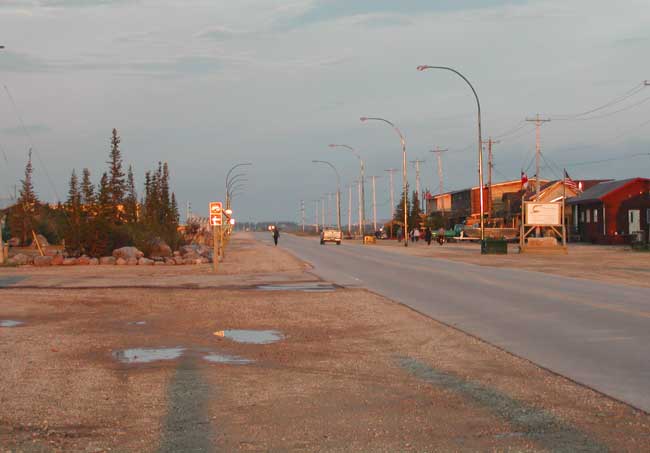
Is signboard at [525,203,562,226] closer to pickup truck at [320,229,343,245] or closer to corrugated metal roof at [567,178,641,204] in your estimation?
corrugated metal roof at [567,178,641,204]

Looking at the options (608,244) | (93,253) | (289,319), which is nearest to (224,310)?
(289,319)

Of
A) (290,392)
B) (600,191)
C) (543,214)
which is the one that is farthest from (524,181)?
(290,392)

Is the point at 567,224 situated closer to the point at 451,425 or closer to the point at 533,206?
the point at 533,206

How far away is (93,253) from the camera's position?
4525cm

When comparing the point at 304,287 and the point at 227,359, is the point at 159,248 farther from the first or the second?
the point at 227,359

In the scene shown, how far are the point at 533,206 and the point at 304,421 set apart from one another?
1737 inches

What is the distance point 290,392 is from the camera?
946cm

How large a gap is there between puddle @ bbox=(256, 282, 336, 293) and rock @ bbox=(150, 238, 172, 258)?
951 inches

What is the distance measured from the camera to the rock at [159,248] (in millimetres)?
50391

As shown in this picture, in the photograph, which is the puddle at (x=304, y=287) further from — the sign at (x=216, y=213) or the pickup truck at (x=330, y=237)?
the pickup truck at (x=330, y=237)

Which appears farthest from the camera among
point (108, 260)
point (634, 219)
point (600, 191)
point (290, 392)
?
point (600, 191)

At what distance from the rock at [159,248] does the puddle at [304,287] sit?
24.1m

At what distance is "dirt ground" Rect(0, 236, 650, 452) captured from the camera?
7.26m

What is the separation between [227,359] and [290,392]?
277 cm
